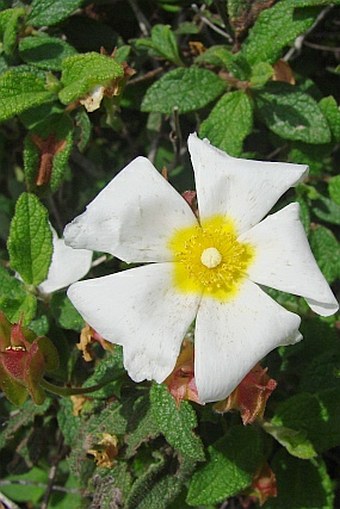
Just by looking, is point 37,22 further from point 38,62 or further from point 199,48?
point 199,48

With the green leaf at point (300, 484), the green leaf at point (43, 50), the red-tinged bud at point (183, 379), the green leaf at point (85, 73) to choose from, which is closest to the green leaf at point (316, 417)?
the green leaf at point (300, 484)

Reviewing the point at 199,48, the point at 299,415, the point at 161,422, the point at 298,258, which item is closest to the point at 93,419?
the point at 161,422

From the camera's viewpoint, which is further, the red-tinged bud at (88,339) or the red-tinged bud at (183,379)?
the red-tinged bud at (88,339)

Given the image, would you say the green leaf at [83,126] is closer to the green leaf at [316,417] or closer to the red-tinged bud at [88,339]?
the red-tinged bud at [88,339]

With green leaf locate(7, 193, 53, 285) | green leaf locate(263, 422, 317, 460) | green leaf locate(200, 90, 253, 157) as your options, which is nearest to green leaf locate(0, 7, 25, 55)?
green leaf locate(7, 193, 53, 285)

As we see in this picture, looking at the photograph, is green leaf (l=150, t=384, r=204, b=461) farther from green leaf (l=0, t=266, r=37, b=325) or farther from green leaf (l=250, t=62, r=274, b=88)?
green leaf (l=250, t=62, r=274, b=88)

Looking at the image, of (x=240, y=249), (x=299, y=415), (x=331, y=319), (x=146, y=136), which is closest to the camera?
(x=240, y=249)

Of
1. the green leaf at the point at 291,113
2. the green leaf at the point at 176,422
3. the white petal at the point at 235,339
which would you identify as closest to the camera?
the white petal at the point at 235,339

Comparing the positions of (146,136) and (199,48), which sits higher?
(199,48)
